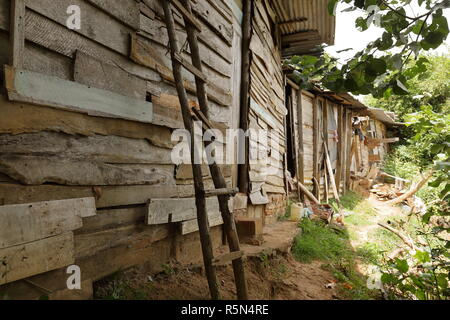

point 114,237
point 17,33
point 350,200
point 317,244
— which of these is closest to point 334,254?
point 317,244

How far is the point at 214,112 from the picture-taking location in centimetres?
357

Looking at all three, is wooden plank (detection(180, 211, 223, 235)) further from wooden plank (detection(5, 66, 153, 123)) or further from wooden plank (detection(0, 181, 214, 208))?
wooden plank (detection(5, 66, 153, 123))

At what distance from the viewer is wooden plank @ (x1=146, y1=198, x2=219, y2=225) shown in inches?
98.2

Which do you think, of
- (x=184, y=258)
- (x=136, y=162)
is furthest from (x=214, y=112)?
(x=184, y=258)

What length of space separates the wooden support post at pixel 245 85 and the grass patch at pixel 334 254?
1419mm

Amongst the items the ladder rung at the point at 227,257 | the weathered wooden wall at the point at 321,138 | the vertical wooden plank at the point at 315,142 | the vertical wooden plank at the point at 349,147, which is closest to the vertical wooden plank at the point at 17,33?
the ladder rung at the point at 227,257

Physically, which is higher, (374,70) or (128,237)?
(374,70)

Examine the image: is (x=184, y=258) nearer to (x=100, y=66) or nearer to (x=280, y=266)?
(x=280, y=266)

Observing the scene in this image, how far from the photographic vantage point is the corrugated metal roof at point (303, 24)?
6148mm

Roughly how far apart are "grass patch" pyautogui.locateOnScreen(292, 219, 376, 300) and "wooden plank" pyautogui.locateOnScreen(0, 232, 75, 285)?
2.97 meters

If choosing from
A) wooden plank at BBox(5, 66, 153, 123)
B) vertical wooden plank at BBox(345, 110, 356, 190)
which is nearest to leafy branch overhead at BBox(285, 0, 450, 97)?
wooden plank at BBox(5, 66, 153, 123)

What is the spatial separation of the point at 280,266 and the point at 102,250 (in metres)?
2.42

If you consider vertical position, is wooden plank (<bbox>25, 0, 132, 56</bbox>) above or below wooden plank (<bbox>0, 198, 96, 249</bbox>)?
above

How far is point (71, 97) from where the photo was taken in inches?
74.2
